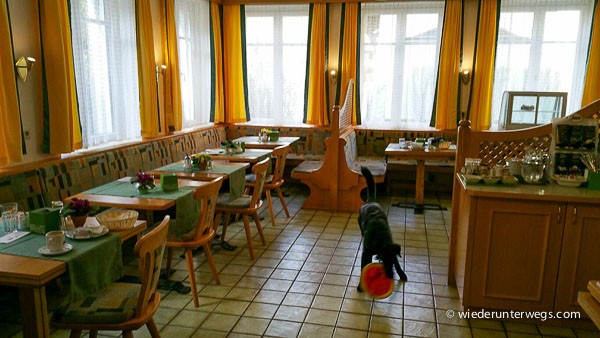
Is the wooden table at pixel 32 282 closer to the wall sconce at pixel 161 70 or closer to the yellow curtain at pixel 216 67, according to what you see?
the wall sconce at pixel 161 70

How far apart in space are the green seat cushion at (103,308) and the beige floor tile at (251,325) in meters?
0.79

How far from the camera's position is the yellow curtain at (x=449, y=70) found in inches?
257

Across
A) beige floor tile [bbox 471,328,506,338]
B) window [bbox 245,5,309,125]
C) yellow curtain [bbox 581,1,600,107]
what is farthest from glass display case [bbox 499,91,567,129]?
beige floor tile [bbox 471,328,506,338]

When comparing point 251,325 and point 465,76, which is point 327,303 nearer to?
point 251,325

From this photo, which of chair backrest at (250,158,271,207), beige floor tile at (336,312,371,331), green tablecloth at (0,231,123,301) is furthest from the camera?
chair backrest at (250,158,271,207)

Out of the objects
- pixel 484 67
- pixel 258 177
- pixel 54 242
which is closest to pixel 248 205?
pixel 258 177

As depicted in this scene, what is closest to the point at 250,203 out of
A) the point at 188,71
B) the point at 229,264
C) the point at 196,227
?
the point at 229,264

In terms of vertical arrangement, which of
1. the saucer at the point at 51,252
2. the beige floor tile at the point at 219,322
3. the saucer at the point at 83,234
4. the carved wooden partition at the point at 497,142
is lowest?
the beige floor tile at the point at 219,322

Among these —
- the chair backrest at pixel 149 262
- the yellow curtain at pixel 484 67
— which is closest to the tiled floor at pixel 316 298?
the chair backrest at pixel 149 262

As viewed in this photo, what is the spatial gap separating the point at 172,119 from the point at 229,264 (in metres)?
2.61

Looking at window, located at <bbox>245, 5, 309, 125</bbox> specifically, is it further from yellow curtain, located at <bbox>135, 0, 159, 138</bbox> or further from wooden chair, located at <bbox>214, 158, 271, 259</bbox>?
wooden chair, located at <bbox>214, 158, 271, 259</bbox>

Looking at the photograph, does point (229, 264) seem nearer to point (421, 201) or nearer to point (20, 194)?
point (20, 194)

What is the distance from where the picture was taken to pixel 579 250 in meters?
2.69

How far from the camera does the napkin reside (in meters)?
2.22
